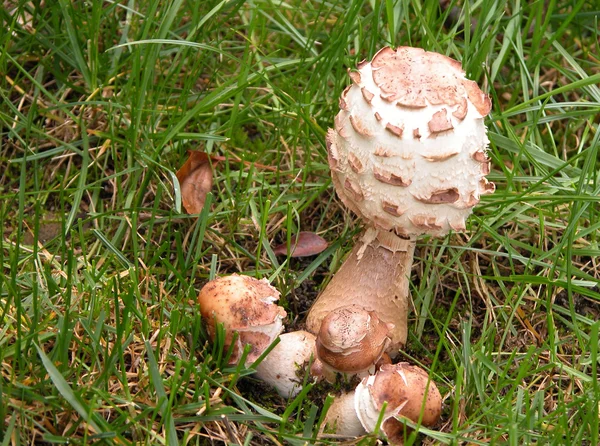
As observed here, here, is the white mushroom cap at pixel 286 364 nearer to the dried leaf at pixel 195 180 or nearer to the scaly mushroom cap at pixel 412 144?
the scaly mushroom cap at pixel 412 144

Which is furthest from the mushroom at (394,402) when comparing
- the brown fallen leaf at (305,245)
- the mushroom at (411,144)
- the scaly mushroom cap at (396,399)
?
the brown fallen leaf at (305,245)

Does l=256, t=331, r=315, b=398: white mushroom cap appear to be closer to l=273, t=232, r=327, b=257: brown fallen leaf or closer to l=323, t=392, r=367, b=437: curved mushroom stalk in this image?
l=323, t=392, r=367, b=437: curved mushroom stalk

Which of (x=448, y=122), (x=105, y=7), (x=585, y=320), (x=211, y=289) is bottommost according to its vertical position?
(x=585, y=320)

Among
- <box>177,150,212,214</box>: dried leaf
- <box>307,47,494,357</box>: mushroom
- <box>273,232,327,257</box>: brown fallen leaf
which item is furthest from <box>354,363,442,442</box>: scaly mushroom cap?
<box>177,150,212,214</box>: dried leaf

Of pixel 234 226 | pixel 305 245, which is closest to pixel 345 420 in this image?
pixel 305 245

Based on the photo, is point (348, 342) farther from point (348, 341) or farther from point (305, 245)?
point (305, 245)

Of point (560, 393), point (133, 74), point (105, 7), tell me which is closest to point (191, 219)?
point (133, 74)

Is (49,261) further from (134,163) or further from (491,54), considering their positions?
(491,54)
